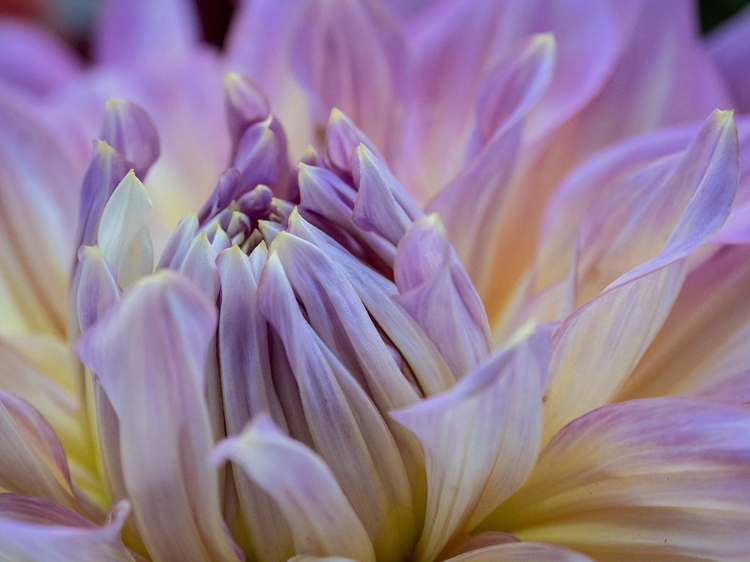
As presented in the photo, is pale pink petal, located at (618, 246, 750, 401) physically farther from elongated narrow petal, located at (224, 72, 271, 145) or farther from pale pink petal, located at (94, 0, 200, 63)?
pale pink petal, located at (94, 0, 200, 63)

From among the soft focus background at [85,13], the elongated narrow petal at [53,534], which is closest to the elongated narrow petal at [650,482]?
the elongated narrow petal at [53,534]

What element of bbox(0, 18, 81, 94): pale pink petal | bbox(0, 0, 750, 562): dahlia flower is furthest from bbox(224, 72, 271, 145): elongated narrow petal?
bbox(0, 18, 81, 94): pale pink petal

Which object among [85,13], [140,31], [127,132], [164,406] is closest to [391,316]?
[164,406]

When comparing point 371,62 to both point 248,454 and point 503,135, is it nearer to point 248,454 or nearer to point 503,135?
point 503,135

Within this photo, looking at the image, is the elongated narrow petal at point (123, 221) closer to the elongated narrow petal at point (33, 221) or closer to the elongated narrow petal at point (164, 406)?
the elongated narrow petal at point (164, 406)

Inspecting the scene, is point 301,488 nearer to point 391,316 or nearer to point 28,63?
point 391,316
